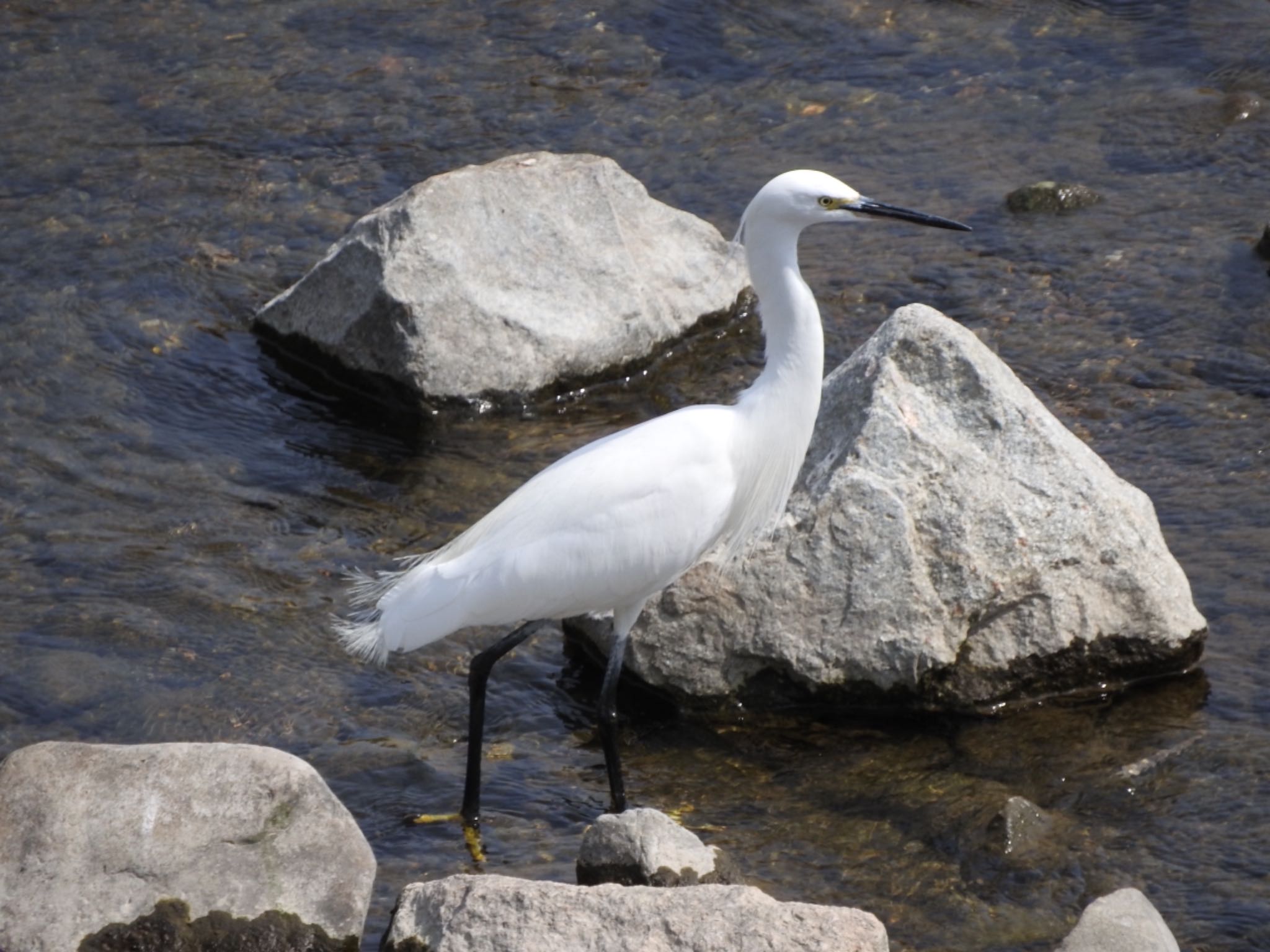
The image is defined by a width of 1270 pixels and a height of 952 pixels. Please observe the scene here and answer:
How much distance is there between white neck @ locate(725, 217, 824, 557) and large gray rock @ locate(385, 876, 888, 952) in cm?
161

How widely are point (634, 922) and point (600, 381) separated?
149 inches

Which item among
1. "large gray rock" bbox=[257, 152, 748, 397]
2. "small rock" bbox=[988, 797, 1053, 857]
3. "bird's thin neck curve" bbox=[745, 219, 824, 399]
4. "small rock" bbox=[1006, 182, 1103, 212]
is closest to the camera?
"small rock" bbox=[988, 797, 1053, 857]

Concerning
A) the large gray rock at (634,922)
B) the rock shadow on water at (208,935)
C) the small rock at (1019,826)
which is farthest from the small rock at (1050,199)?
the rock shadow on water at (208,935)

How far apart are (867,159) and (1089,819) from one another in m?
5.10

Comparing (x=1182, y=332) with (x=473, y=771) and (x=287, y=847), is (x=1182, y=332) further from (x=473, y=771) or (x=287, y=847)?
(x=287, y=847)

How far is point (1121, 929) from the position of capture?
11.5ft

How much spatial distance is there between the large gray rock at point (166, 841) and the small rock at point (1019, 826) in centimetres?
164

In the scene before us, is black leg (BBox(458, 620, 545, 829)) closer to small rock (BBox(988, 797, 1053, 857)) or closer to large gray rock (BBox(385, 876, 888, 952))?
large gray rock (BBox(385, 876, 888, 952))

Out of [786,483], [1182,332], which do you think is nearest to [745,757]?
[786,483]

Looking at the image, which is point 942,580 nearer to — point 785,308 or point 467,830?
point 785,308

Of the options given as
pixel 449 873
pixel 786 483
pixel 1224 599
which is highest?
pixel 786 483

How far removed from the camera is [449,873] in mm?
4277

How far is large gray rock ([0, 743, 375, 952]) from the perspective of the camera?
3543 mm

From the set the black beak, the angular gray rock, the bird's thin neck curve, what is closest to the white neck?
the bird's thin neck curve
